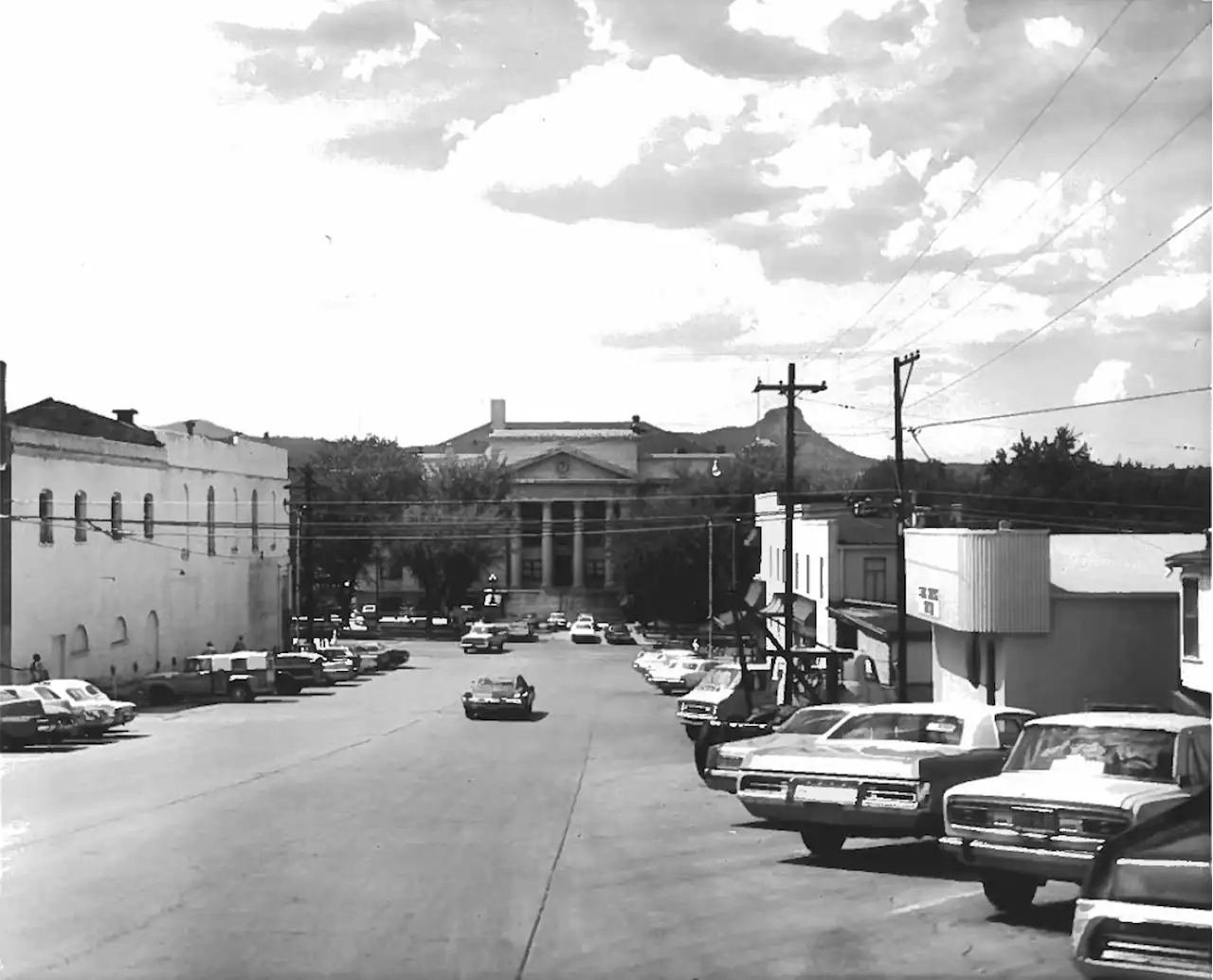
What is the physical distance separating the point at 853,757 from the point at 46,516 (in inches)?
1611

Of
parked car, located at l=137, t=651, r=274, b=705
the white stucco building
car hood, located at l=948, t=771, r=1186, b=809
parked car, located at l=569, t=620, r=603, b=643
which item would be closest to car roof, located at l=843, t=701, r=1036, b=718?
car hood, located at l=948, t=771, r=1186, b=809

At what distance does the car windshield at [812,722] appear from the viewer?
58.2 ft

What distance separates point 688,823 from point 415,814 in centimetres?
336

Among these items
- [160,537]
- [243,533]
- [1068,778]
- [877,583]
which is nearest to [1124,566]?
[877,583]

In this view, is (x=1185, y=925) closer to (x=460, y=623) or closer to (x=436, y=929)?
(x=436, y=929)

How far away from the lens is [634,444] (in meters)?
134

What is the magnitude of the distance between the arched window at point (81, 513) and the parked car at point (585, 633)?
48180 millimetres

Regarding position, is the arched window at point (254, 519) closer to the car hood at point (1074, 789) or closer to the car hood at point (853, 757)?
the car hood at point (853, 757)

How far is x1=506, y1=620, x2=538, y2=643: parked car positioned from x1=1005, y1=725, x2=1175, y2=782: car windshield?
85.0 m

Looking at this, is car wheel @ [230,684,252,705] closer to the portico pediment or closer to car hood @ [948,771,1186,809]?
car hood @ [948,771,1186,809]

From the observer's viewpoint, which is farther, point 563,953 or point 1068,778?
point 1068,778

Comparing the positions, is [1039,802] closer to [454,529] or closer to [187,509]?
[187,509]

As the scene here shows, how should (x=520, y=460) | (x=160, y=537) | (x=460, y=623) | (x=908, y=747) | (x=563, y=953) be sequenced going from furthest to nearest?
(x=520, y=460) → (x=460, y=623) → (x=160, y=537) → (x=908, y=747) → (x=563, y=953)

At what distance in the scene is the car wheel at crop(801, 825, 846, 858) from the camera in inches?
632
